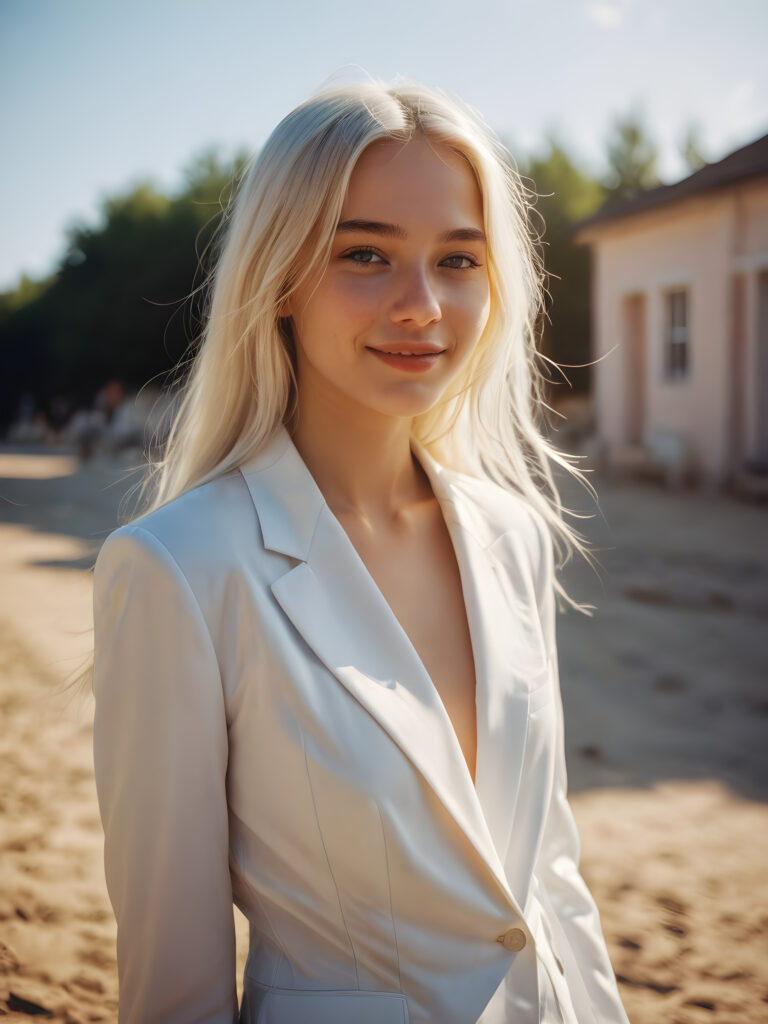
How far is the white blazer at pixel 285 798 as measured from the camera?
1.26 m

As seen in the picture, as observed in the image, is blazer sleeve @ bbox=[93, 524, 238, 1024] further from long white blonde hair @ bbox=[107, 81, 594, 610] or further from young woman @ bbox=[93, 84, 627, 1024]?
long white blonde hair @ bbox=[107, 81, 594, 610]

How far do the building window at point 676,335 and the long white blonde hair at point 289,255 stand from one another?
12792 millimetres

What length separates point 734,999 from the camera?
2.80m

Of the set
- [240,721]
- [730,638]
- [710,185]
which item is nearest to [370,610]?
[240,721]

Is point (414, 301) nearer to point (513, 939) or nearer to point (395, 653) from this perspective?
point (395, 653)

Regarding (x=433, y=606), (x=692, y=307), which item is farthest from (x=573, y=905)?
(x=692, y=307)

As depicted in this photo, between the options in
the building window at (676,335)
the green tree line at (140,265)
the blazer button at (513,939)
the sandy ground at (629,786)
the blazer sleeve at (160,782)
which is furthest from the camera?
the green tree line at (140,265)

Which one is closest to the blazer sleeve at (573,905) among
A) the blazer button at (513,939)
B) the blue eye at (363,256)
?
the blazer button at (513,939)

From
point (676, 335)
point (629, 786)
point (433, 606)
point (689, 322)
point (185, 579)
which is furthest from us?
point (676, 335)

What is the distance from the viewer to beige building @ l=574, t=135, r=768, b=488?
11.8 metres

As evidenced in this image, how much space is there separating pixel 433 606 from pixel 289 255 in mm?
672

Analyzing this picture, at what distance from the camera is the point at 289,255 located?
1.43 metres

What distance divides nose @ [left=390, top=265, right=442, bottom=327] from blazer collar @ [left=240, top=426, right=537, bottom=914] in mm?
306

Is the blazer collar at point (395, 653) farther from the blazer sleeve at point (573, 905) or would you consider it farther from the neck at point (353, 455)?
the blazer sleeve at point (573, 905)
